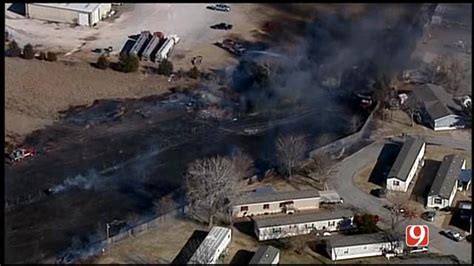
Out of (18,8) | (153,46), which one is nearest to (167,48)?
(153,46)

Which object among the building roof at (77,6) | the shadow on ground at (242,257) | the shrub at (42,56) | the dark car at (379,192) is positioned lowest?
the shadow on ground at (242,257)

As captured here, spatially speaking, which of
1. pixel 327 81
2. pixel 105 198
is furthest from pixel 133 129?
pixel 327 81

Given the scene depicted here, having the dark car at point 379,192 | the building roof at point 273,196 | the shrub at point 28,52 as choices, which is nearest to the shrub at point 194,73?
the shrub at point 28,52

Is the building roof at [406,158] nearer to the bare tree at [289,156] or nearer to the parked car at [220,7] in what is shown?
the bare tree at [289,156]

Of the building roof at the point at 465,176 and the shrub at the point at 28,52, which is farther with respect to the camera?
the shrub at the point at 28,52

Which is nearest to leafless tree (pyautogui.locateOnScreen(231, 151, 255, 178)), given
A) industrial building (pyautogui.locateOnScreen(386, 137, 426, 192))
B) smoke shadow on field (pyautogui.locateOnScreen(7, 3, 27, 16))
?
industrial building (pyautogui.locateOnScreen(386, 137, 426, 192))

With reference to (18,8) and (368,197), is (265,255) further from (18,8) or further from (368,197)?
(18,8)

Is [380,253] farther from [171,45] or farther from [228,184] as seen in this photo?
[171,45]

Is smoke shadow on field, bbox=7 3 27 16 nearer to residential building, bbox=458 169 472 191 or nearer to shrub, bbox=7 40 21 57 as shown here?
shrub, bbox=7 40 21 57
